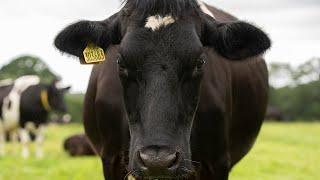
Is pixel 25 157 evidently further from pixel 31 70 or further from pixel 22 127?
pixel 31 70

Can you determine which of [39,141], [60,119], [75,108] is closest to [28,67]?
[60,119]

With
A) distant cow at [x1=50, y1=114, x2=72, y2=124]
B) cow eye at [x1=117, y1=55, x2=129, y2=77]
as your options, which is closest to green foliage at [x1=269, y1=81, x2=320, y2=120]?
distant cow at [x1=50, y1=114, x2=72, y2=124]

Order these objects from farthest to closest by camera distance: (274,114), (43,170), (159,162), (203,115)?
(274,114) → (43,170) → (203,115) → (159,162)

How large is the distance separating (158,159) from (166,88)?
1.71 ft

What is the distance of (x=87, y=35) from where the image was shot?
14.9ft

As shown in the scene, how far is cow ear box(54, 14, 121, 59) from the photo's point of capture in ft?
14.8

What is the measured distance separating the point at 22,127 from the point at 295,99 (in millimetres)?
53280

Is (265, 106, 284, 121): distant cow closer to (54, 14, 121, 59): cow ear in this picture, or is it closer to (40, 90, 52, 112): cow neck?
(40, 90, 52, 112): cow neck

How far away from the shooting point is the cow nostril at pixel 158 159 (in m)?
3.59

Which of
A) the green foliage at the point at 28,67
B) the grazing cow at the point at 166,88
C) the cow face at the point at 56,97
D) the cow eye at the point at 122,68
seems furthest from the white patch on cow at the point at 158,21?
the green foliage at the point at 28,67

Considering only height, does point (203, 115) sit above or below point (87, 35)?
below

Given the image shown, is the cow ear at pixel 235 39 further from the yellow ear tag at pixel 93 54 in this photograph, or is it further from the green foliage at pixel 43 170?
the green foliage at pixel 43 170

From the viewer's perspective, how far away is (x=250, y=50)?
4.55 m

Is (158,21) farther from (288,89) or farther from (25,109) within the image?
(288,89)
